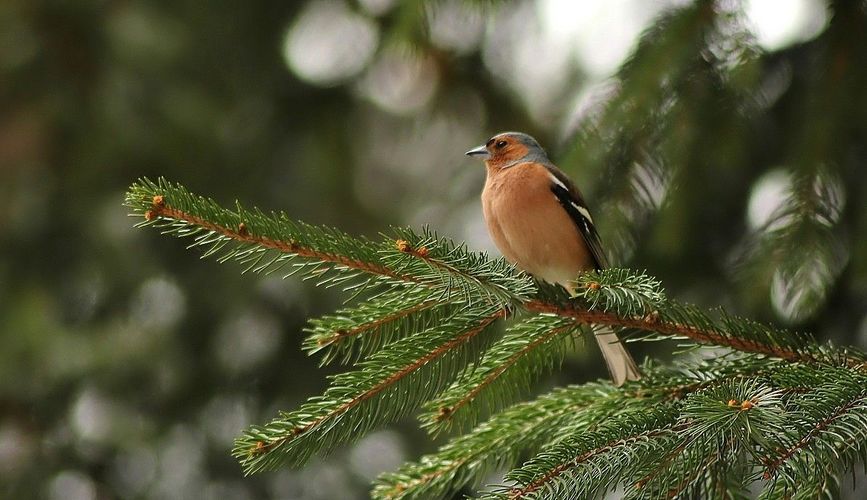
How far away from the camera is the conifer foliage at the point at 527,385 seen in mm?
1790

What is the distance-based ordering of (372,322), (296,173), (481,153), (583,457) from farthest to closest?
(296,173) → (481,153) → (372,322) → (583,457)

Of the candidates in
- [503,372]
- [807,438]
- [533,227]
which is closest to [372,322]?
[503,372]


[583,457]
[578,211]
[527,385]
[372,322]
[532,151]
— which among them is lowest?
[583,457]

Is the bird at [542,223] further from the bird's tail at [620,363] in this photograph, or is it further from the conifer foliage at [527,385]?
the conifer foliage at [527,385]

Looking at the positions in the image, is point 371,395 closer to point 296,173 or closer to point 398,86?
point 296,173

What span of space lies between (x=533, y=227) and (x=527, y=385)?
136 centimetres

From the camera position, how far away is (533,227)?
3.75 m

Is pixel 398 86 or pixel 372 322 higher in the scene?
pixel 398 86

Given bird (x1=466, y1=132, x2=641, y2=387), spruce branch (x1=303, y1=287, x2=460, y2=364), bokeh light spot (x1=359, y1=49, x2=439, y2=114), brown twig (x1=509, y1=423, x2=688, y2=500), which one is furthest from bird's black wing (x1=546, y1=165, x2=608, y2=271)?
bokeh light spot (x1=359, y1=49, x2=439, y2=114)

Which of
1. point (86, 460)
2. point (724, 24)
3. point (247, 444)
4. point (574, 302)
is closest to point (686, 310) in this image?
point (574, 302)

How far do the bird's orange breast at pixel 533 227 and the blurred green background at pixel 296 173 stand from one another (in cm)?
23

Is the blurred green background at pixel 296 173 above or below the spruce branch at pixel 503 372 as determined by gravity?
above

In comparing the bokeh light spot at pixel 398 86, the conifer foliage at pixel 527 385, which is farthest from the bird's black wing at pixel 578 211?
Result: the bokeh light spot at pixel 398 86

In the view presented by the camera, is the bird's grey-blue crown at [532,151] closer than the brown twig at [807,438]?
No
